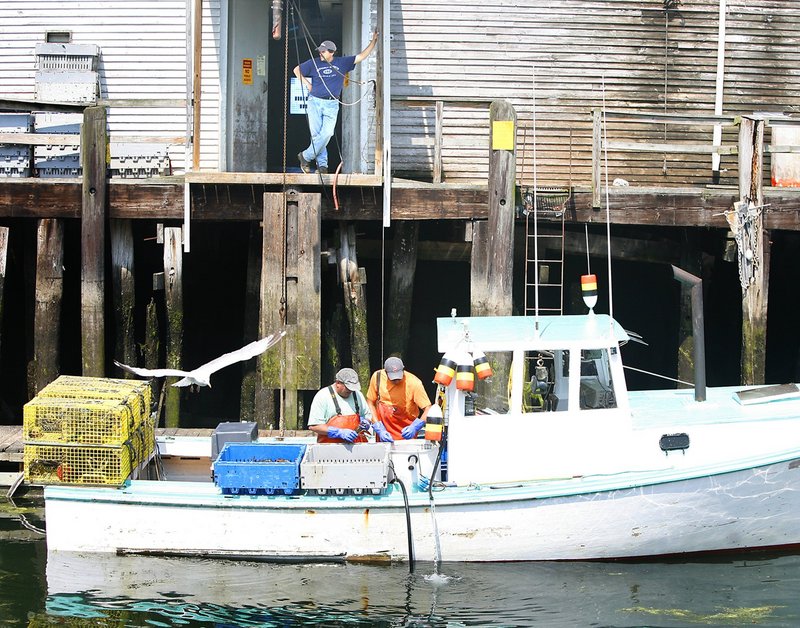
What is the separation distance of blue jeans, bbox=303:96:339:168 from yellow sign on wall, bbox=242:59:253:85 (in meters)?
1.60

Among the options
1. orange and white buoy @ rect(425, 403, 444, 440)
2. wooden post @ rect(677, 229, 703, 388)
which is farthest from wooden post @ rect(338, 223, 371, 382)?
wooden post @ rect(677, 229, 703, 388)

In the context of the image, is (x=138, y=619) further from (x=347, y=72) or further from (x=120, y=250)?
(x=347, y=72)

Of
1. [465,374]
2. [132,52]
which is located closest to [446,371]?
[465,374]

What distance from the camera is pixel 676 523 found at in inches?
380

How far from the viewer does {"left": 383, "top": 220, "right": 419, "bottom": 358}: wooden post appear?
1304cm

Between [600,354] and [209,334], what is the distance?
7.12m

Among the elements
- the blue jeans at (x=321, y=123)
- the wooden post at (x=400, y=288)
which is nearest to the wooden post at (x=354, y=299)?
the wooden post at (x=400, y=288)

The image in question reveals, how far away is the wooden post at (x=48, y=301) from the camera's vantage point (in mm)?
12117

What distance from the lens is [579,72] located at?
15.0 meters

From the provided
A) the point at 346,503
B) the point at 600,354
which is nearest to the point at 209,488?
the point at 346,503

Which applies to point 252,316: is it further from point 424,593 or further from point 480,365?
point 424,593

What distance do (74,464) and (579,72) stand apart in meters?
8.55

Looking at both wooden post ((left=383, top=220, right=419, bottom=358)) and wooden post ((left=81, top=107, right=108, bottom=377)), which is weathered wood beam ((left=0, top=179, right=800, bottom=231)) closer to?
wooden post ((left=81, top=107, right=108, bottom=377))

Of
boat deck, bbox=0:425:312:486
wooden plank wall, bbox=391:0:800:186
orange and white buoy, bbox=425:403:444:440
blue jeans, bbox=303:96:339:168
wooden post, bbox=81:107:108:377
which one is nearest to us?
orange and white buoy, bbox=425:403:444:440
